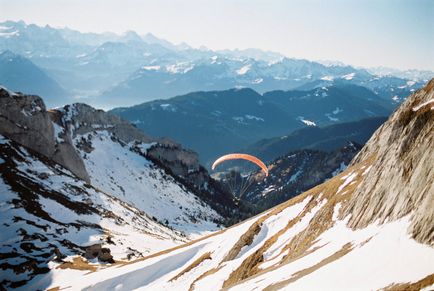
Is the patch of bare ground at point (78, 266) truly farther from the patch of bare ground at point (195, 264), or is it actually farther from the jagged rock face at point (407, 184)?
the jagged rock face at point (407, 184)

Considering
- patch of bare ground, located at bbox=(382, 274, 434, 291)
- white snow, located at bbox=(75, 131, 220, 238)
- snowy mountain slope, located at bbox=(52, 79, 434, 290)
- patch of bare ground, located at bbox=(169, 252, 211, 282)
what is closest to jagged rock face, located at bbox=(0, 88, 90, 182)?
white snow, located at bbox=(75, 131, 220, 238)

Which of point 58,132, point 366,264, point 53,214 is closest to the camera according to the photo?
point 366,264

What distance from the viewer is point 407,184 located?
28.4 m

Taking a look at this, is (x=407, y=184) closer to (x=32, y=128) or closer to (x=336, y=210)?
(x=336, y=210)

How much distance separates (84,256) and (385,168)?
174 feet

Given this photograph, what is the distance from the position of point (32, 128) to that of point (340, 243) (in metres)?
117

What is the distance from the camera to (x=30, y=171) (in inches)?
4028

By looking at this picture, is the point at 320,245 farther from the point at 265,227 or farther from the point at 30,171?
the point at 30,171

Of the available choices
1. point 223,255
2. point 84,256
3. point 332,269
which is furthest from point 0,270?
point 332,269

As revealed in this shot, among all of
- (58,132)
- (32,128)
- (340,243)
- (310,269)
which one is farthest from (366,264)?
(58,132)

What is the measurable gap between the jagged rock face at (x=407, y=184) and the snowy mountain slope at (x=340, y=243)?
0.29ft

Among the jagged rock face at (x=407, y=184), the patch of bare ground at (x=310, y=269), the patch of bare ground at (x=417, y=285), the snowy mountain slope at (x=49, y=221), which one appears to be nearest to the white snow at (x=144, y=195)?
the snowy mountain slope at (x=49, y=221)

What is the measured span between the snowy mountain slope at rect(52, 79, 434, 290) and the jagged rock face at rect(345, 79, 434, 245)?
0.29 ft

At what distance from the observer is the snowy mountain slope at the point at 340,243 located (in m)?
23.0
